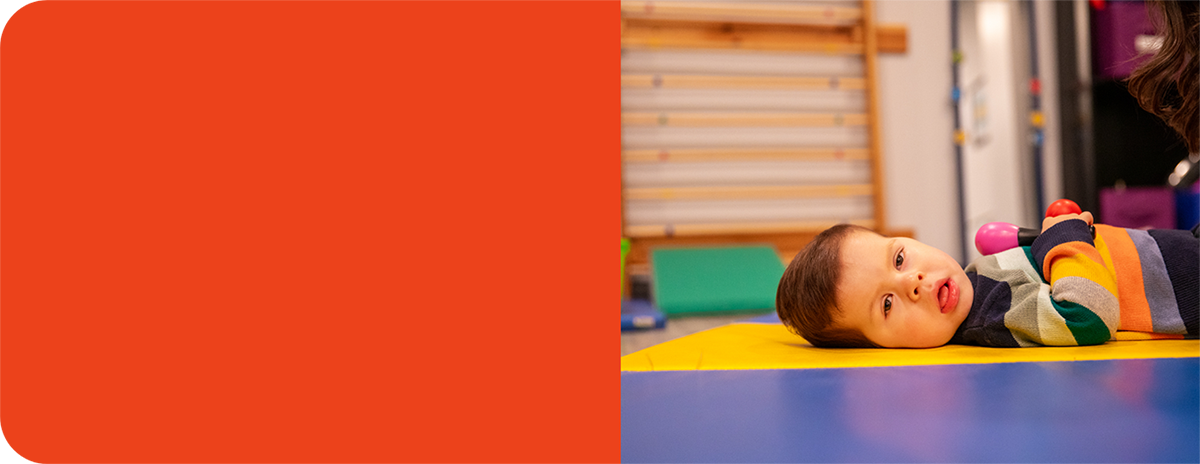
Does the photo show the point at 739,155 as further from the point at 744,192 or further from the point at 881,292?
the point at 881,292

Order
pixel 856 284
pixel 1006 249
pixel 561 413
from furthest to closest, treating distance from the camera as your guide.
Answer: pixel 1006 249 < pixel 856 284 < pixel 561 413

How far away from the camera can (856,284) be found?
35.7 inches

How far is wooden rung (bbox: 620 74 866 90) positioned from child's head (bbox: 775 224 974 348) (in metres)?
2.21

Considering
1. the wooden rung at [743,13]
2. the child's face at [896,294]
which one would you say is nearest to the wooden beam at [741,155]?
the wooden rung at [743,13]

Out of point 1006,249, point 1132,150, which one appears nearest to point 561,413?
point 1006,249

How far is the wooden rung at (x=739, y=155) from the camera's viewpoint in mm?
3088

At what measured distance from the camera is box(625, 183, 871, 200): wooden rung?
122 inches

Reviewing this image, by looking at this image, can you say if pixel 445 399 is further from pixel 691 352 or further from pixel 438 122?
pixel 691 352

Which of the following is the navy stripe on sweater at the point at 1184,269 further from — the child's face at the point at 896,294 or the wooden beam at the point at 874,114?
the wooden beam at the point at 874,114

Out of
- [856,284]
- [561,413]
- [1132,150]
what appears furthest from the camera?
[1132,150]

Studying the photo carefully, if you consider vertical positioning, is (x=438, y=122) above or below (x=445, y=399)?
above

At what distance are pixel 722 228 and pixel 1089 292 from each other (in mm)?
2202

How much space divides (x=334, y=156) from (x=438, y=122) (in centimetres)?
6

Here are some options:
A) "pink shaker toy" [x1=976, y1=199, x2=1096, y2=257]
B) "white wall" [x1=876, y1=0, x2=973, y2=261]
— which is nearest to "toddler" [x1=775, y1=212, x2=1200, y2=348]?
"pink shaker toy" [x1=976, y1=199, x2=1096, y2=257]
